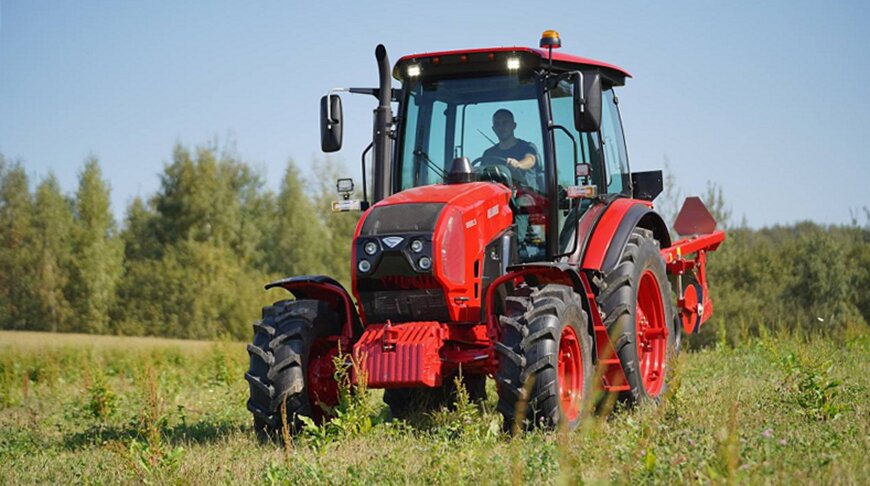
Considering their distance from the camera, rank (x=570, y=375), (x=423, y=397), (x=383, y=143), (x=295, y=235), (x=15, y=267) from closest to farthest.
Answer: (x=570, y=375)
(x=383, y=143)
(x=423, y=397)
(x=15, y=267)
(x=295, y=235)

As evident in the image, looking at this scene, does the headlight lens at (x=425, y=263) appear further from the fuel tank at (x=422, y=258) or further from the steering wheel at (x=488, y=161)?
the steering wheel at (x=488, y=161)

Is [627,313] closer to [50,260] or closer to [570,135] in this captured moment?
[570,135]

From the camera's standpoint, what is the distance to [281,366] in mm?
7172

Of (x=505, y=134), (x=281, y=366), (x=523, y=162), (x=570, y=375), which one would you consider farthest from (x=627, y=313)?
(x=281, y=366)

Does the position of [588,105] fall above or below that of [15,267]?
above

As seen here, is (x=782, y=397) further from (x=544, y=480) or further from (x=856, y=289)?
(x=856, y=289)

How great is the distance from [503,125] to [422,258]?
5.06 ft

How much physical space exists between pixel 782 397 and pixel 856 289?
49.4ft

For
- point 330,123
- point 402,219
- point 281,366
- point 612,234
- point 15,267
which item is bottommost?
point 15,267

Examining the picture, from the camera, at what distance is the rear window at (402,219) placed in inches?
281

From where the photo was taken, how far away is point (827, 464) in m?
5.04

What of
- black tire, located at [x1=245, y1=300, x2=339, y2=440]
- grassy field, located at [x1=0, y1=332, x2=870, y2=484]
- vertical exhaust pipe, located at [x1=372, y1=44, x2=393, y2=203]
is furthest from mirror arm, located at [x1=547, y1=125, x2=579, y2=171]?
black tire, located at [x1=245, y1=300, x2=339, y2=440]

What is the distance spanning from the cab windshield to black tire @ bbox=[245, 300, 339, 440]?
5.00 feet

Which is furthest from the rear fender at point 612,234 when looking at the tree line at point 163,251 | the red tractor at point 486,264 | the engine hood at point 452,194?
the tree line at point 163,251
